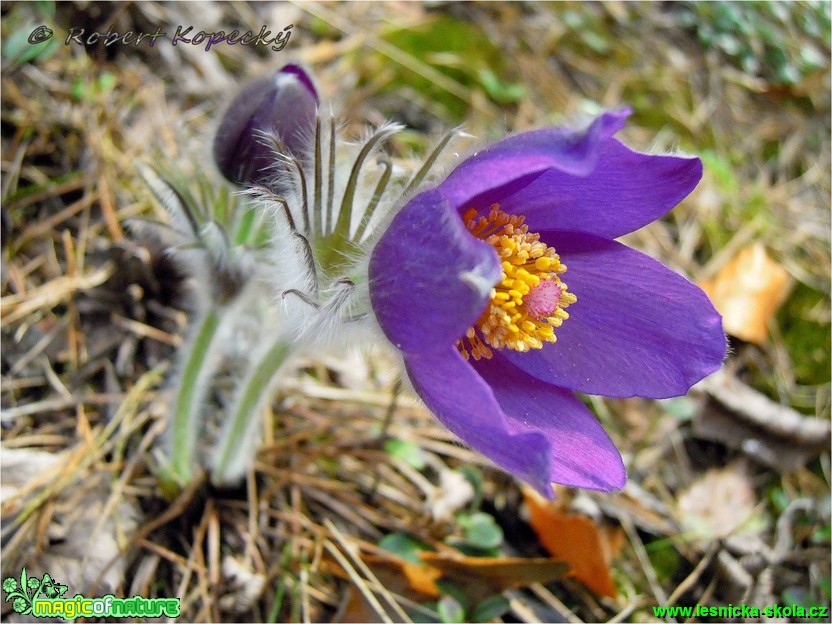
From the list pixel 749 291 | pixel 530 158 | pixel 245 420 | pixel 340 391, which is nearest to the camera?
pixel 530 158

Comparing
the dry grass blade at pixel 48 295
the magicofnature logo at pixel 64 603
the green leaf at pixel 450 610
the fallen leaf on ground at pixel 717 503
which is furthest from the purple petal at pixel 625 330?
the dry grass blade at pixel 48 295

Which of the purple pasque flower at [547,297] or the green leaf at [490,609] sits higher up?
the purple pasque flower at [547,297]

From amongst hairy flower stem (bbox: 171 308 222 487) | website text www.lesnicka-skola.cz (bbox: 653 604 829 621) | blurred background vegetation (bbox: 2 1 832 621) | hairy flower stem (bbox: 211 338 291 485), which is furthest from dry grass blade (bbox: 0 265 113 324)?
website text www.lesnicka-skola.cz (bbox: 653 604 829 621)

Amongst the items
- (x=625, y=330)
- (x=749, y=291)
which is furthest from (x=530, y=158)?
(x=749, y=291)

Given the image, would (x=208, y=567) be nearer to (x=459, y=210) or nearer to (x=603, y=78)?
(x=459, y=210)

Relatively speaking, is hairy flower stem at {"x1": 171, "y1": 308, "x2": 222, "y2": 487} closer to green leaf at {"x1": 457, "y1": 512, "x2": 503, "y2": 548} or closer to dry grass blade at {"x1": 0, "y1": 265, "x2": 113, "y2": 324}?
dry grass blade at {"x1": 0, "y1": 265, "x2": 113, "y2": 324}

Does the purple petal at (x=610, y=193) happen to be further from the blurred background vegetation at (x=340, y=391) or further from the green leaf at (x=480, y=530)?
the green leaf at (x=480, y=530)

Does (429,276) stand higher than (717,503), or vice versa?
(429,276)

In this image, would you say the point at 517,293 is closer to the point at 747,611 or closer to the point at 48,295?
the point at 747,611
